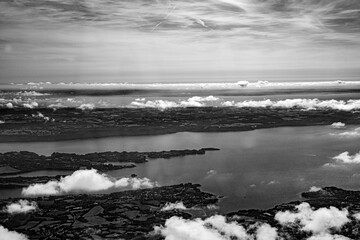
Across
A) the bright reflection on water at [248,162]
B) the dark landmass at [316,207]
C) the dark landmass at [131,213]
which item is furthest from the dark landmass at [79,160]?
the dark landmass at [316,207]

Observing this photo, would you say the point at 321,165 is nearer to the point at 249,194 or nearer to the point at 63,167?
the point at 249,194

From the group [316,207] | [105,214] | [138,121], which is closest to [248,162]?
[316,207]

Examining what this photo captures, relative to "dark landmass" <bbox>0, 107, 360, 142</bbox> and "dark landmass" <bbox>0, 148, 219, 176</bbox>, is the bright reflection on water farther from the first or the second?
"dark landmass" <bbox>0, 107, 360, 142</bbox>

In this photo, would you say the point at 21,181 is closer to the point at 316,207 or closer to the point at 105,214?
the point at 105,214

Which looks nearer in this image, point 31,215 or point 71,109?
point 31,215

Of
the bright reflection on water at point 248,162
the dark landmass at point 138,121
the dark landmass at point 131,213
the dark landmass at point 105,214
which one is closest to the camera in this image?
the dark landmass at point 105,214

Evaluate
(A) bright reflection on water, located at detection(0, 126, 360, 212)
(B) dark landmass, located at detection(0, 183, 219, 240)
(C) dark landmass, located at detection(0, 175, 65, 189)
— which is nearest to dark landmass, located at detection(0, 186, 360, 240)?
(B) dark landmass, located at detection(0, 183, 219, 240)

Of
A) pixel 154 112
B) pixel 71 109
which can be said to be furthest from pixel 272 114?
pixel 71 109

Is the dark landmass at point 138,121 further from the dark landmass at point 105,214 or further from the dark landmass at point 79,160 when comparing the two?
the dark landmass at point 105,214
